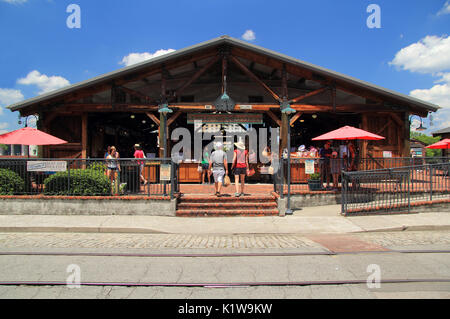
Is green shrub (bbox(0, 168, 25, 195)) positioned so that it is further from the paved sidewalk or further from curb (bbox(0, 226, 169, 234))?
curb (bbox(0, 226, 169, 234))

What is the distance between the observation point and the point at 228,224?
8.25 m

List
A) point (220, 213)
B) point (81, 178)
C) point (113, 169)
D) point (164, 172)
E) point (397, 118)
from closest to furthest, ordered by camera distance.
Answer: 1. point (220, 213)
2. point (164, 172)
3. point (81, 178)
4. point (113, 169)
5. point (397, 118)

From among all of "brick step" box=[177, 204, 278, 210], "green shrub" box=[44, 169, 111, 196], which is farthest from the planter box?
"green shrub" box=[44, 169, 111, 196]

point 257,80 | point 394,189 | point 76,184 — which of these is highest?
point 257,80

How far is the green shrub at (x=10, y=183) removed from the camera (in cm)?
944

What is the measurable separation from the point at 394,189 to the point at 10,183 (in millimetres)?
12683

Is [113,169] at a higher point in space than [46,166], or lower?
lower

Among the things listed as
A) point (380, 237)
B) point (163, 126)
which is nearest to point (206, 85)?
point (163, 126)

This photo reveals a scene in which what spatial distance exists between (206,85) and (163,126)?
12.8ft

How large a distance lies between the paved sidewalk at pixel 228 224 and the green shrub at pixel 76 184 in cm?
86

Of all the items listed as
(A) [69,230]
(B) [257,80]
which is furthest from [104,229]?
(B) [257,80]

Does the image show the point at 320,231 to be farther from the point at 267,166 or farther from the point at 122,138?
the point at 122,138

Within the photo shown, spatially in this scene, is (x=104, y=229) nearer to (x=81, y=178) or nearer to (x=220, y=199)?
(x=81, y=178)

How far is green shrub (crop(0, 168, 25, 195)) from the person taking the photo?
9.44m
